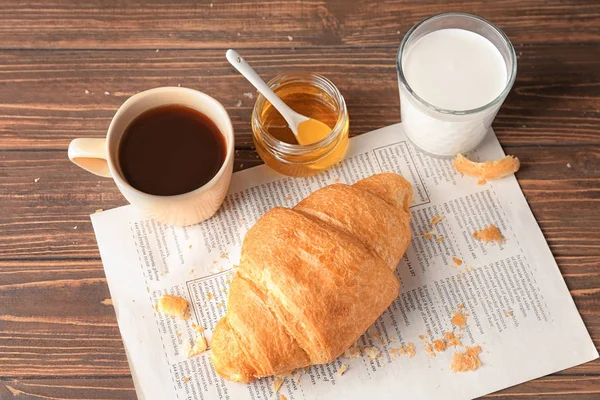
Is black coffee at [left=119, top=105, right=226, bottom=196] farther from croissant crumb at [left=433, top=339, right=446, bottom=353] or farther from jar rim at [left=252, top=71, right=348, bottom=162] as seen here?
croissant crumb at [left=433, top=339, right=446, bottom=353]

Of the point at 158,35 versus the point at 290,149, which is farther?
the point at 158,35

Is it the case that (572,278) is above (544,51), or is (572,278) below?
below

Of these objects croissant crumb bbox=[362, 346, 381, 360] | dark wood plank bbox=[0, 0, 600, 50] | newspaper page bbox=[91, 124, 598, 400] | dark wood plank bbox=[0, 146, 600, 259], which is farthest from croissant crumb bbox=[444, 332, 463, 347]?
dark wood plank bbox=[0, 0, 600, 50]

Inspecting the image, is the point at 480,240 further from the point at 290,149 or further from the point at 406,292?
the point at 290,149

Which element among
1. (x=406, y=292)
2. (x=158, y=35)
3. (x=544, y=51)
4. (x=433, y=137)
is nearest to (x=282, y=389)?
(x=406, y=292)

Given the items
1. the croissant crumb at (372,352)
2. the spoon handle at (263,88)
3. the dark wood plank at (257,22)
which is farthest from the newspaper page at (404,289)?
the dark wood plank at (257,22)

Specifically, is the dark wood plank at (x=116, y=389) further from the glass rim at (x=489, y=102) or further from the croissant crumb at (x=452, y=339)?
the glass rim at (x=489, y=102)
